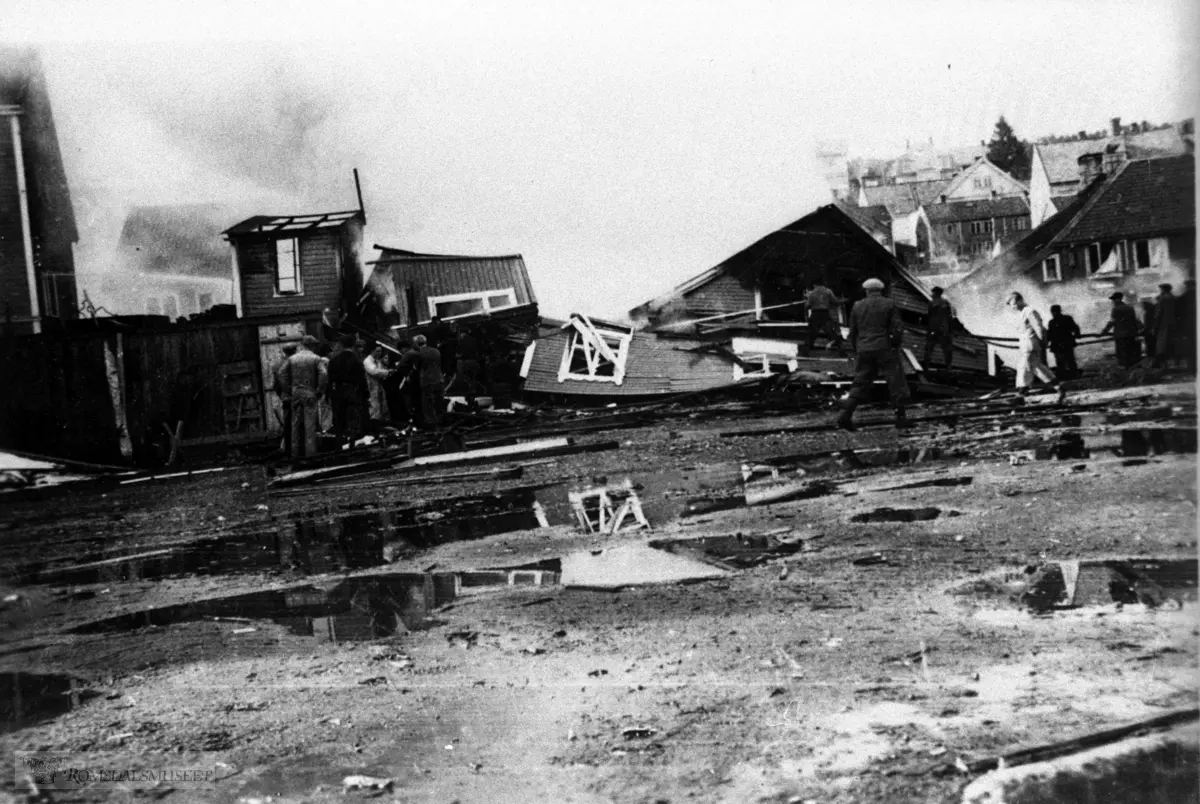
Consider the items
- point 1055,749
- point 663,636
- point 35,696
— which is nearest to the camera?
point 1055,749

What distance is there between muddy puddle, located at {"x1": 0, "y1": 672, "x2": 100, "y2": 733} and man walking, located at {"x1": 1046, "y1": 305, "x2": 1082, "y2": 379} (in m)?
3.93

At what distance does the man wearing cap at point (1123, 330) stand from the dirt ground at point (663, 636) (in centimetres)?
14

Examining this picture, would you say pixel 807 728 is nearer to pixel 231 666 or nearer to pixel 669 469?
pixel 669 469

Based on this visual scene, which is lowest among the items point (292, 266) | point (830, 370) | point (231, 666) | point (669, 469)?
point (231, 666)

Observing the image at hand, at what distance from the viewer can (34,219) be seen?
169 inches

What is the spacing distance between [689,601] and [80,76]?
3109 millimetres

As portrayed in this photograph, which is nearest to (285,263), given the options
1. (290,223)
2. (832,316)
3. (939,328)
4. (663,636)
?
(290,223)

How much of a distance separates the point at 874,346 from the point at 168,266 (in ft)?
9.24

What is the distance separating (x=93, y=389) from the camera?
14.7 feet

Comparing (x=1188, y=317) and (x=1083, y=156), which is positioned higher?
(x=1083, y=156)

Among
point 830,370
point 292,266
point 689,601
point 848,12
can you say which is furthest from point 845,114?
point 292,266

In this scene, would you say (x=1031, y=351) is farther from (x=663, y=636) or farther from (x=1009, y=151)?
(x=663, y=636)

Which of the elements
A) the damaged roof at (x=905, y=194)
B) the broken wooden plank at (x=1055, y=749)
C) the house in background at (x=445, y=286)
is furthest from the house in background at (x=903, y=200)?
the broken wooden plank at (x=1055, y=749)

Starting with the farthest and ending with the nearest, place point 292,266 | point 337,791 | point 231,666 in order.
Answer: point 292,266
point 231,666
point 337,791
